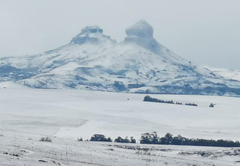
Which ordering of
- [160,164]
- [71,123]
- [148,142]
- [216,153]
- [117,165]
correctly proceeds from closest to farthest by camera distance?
[117,165]
[160,164]
[216,153]
[148,142]
[71,123]

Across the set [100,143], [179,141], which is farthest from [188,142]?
[100,143]

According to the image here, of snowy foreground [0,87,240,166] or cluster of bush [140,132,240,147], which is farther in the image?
cluster of bush [140,132,240,147]

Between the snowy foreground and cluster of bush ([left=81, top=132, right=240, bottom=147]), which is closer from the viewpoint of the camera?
the snowy foreground

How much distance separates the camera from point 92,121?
584 ft

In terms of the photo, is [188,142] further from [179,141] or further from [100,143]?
[100,143]

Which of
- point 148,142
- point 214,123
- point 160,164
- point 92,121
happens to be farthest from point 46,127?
point 160,164

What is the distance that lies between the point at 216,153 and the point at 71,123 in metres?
84.3

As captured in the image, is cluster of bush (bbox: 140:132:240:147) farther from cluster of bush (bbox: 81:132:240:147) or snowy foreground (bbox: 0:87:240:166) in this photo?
snowy foreground (bbox: 0:87:240:166)

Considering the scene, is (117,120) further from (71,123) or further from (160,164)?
(160,164)

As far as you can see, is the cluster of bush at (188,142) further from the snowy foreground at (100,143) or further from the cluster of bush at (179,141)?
the snowy foreground at (100,143)

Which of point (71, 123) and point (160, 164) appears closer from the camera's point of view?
point (160, 164)

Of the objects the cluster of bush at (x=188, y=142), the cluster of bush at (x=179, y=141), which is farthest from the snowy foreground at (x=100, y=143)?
the cluster of bush at (x=188, y=142)

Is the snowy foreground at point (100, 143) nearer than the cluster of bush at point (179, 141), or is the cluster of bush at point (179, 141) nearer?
the snowy foreground at point (100, 143)

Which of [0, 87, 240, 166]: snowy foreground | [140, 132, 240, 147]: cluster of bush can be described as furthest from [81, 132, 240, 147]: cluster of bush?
[0, 87, 240, 166]: snowy foreground
